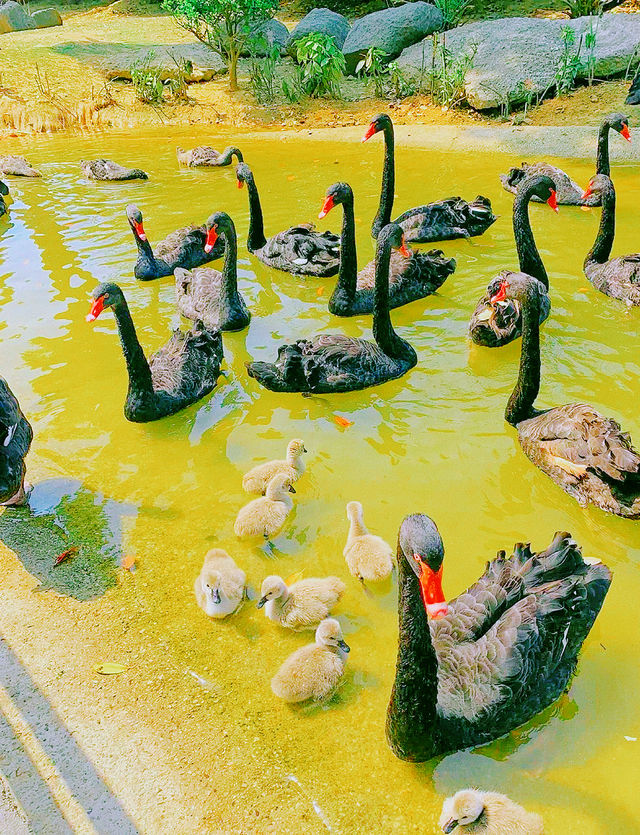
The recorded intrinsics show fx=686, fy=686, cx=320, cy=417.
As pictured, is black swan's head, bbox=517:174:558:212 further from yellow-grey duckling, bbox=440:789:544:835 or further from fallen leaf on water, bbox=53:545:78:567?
yellow-grey duckling, bbox=440:789:544:835

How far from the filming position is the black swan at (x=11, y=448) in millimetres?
3643

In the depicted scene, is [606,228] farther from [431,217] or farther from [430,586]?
[430,586]

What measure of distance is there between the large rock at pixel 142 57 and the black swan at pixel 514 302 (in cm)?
1189

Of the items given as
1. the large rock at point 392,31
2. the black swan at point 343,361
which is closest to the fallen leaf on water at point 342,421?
the black swan at point 343,361

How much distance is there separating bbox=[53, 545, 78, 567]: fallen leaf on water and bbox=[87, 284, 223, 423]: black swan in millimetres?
1214

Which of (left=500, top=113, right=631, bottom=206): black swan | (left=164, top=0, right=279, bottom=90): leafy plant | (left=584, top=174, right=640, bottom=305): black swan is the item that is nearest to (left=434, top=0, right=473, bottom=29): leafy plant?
(left=164, top=0, right=279, bottom=90): leafy plant

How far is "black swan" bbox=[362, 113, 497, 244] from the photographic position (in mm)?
7477

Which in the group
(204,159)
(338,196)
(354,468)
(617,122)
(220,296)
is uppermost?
(617,122)

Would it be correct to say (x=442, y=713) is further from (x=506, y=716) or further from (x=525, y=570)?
(x=525, y=570)

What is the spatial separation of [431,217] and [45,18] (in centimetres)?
2152

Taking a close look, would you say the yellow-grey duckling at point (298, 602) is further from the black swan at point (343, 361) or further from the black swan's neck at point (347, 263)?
the black swan's neck at point (347, 263)

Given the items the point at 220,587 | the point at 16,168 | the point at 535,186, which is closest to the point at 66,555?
the point at 220,587

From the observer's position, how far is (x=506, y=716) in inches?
105

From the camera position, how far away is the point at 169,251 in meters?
7.47
